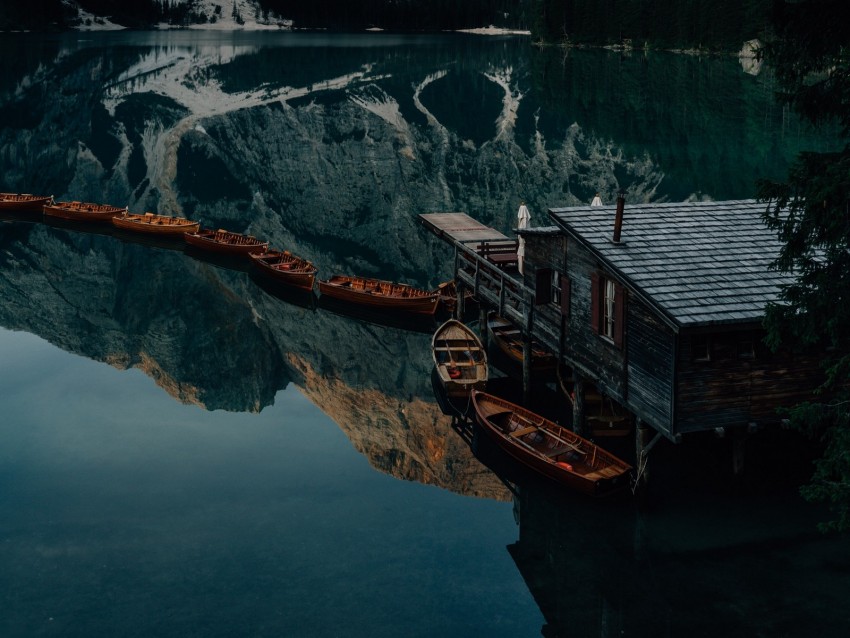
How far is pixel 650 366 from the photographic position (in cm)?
2948

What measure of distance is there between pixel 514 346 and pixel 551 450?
415 inches

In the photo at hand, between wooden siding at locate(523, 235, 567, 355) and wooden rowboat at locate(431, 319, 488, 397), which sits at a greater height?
wooden siding at locate(523, 235, 567, 355)

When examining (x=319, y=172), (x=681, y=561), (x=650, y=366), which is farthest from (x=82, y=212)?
(x=681, y=561)

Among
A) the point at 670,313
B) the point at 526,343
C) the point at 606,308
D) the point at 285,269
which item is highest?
the point at 670,313

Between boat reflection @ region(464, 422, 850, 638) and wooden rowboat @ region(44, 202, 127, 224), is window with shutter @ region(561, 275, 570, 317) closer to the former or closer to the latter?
boat reflection @ region(464, 422, 850, 638)

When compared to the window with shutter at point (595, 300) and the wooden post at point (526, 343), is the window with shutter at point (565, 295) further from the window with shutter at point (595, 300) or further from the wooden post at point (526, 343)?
the wooden post at point (526, 343)

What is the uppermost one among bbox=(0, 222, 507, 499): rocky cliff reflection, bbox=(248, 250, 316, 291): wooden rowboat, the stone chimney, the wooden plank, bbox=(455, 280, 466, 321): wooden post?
the stone chimney

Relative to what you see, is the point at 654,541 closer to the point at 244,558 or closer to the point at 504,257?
the point at 244,558

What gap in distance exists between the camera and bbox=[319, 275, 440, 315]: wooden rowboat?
170 feet

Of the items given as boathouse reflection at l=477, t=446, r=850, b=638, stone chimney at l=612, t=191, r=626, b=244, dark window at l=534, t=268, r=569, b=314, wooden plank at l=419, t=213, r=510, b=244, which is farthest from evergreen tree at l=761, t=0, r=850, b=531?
wooden plank at l=419, t=213, r=510, b=244

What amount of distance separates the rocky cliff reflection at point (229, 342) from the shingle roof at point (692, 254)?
27.1ft

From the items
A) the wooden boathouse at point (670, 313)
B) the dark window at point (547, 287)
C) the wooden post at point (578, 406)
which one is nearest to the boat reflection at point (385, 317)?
the dark window at point (547, 287)

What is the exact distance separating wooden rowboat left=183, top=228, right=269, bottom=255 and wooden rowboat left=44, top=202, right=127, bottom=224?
904cm

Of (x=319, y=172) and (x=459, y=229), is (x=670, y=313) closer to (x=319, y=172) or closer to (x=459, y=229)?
(x=459, y=229)
